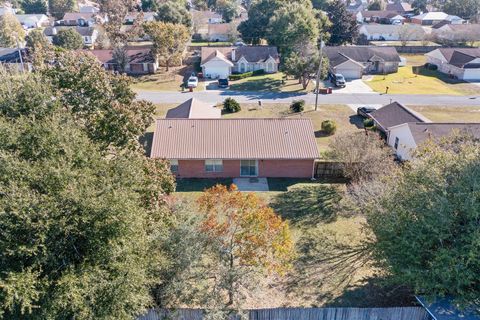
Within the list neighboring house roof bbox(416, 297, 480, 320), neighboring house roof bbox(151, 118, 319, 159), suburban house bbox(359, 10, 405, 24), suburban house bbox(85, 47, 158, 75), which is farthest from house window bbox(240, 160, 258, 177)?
suburban house bbox(359, 10, 405, 24)

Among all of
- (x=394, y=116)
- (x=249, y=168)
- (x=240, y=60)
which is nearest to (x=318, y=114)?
(x=394, y=116)

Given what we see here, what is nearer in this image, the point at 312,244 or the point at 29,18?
the point at 312,244

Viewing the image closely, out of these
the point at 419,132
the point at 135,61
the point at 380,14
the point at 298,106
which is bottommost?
the point at 298,106

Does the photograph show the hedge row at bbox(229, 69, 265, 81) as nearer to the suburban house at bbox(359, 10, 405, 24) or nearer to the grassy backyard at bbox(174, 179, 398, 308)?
the grassy backyard at bbox(174, 179, 398, 308)

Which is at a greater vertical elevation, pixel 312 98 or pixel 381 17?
pixel 381 17

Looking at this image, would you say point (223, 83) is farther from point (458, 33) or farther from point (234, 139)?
point (458, 33)

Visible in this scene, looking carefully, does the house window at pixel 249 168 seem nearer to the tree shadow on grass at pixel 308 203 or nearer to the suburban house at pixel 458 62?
the tree shadow on grass at pixel 308 203

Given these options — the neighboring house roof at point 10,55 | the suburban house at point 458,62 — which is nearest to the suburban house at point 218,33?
the neighboring house roof at point 10,55
